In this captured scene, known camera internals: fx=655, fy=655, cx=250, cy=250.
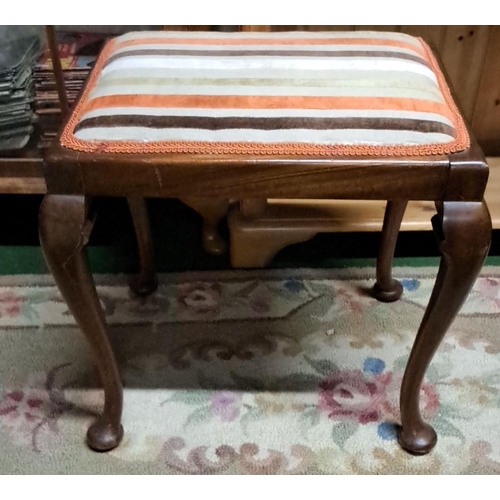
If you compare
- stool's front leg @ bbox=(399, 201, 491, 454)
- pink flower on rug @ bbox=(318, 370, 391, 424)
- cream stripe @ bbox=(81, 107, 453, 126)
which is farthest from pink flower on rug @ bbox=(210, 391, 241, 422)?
cream stripe @ bbox=(81, 107, 453, 126)

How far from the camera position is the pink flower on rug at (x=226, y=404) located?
0.92 meters

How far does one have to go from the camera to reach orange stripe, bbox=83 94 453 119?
2.24 ft

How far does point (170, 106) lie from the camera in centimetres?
68

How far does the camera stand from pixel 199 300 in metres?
1.12

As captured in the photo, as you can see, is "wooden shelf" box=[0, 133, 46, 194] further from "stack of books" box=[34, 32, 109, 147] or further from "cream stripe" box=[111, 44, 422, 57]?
"cream stripe" box=[111, 44, 422, 57]

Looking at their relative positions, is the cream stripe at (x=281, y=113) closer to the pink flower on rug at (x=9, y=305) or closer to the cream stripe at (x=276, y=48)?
the cream stripe at (x=276, y=48)

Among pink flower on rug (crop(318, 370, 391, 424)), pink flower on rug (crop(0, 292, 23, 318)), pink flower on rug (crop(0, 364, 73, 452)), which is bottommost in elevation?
pink flower on rug (crop(0, 364, 73, 452))

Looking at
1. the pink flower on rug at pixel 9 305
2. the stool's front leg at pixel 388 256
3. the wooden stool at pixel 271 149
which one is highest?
the wooden stool at pixel 271 149

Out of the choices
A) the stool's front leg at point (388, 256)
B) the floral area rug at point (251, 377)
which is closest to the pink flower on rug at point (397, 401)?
the floral area rug at point (251, 377)

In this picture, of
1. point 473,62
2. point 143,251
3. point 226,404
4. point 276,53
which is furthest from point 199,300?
point 473,62

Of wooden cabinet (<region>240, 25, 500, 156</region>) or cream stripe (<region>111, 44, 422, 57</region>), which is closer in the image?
cream stripe (<region>111, 44, 422, 57</region>)

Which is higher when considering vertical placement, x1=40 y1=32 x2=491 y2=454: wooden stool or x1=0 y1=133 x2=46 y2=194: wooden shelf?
x1=40 y1=32 x2=491 y2=454: wooden stool

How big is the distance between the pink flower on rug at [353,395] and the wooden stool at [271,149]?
0.21 meters
